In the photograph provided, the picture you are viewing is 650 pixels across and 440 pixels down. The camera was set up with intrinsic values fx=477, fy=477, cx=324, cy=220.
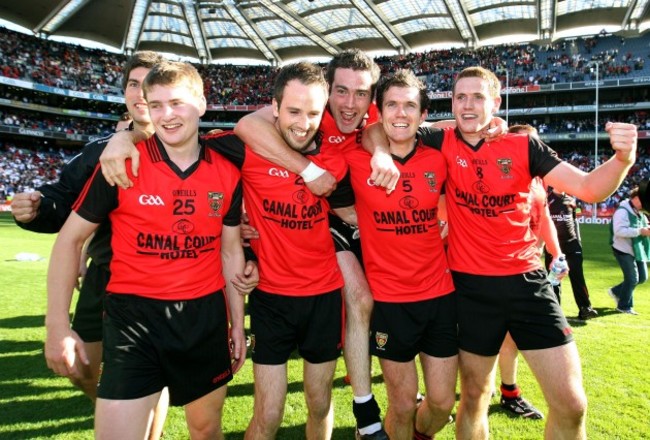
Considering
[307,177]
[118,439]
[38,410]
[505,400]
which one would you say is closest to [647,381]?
[505,400]

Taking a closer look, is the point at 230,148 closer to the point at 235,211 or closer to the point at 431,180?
the point at 235,211

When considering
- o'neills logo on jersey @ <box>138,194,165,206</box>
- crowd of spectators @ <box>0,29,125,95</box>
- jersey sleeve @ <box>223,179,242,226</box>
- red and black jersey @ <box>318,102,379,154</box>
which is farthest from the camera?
crowd of spectators @ <box>0,29,125,95</box>

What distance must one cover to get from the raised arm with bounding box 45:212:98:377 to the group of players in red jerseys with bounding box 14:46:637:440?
16 mm

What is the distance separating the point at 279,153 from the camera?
3.28 m

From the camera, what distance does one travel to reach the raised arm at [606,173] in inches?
107

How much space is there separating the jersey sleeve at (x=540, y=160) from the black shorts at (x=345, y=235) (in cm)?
144

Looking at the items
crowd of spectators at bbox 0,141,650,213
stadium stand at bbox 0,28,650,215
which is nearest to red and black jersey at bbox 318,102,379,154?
crowd of spectators at bbox 0,141,650,213

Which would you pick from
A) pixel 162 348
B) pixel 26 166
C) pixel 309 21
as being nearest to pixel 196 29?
pixel 309 21

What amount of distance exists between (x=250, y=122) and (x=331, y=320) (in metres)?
Answer: 1.54

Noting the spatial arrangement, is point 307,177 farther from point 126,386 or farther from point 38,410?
point 38,410

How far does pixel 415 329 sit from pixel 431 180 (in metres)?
1.12

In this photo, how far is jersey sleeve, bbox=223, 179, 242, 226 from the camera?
10.2ft

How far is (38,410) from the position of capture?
435 cm

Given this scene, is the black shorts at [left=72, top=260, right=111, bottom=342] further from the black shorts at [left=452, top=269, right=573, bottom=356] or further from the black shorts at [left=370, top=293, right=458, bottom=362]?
the black shorts at [left=452, top=269, right=573, bottom=356]
